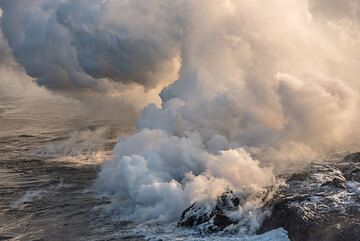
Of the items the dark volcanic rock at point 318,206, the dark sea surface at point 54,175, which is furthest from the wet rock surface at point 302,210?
the dark sea surface at point 54,175

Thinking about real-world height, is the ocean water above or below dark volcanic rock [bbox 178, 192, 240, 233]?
above

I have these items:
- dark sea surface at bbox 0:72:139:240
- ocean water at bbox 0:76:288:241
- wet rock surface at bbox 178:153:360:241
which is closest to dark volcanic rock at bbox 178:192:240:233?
wet rock surface at bbox 178:153:360:241

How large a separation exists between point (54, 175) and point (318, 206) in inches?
1491

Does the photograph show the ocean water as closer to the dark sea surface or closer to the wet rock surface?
the dark sea surface

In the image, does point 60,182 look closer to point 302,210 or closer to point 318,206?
point 302,210

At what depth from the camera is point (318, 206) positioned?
47.2m

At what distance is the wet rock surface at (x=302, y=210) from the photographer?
142ft

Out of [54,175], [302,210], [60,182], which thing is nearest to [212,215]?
[302,210]

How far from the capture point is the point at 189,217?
50.1m

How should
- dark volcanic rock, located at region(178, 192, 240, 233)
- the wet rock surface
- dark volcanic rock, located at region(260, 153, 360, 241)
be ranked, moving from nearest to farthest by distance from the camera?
dark volcanic rock, located at region(260, 153, 360, 241)
the wet rock surface
dark volcanic rock, located at region(178, 192, 240, 233)

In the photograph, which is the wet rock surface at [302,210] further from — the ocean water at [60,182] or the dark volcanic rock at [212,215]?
the ocean water at [60,182]

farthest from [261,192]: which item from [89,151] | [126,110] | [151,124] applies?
[126,110]

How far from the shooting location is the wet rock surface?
43406mm

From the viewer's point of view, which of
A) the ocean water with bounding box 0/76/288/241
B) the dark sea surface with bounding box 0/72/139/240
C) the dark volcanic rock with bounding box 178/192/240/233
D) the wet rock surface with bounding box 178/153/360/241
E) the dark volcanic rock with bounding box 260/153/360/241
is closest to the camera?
the dark volcanic rock with bounding box 260/153/360/241
